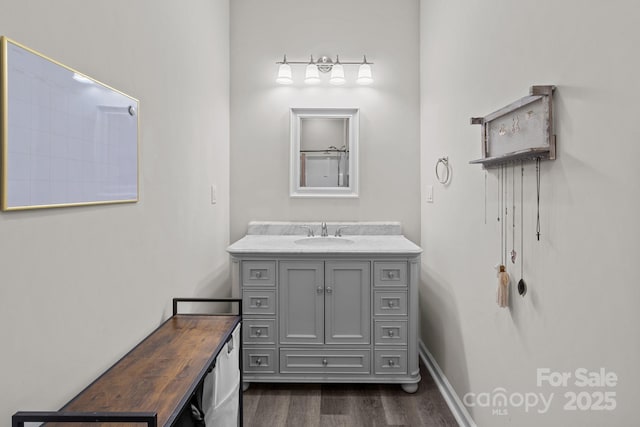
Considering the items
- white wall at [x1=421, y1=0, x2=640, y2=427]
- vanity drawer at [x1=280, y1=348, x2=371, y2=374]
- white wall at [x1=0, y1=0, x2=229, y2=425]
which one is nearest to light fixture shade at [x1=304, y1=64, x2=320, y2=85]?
white wall at [x1=0, y1=0, x2=229, y2=425]

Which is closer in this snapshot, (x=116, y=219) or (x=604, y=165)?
(x=604, y=165)

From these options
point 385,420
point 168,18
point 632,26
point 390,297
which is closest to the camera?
point 632,26

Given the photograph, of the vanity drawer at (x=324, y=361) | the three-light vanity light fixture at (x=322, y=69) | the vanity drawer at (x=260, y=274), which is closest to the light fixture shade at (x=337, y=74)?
the three-light vanity light fixture at (x=322, y=69)

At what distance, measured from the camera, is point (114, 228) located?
4.52 feet

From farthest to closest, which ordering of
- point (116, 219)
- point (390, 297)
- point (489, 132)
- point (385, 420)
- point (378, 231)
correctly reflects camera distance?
point (378, 231)
point (390, 297)
point (385, 420)
point (489, 132)
point (116, 219)

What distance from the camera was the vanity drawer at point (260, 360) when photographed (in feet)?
7.80

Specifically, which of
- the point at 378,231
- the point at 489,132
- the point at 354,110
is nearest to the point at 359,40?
the point at 354,110

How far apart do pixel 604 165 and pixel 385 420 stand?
168 centimetres

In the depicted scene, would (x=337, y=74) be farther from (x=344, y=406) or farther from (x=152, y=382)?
(x=152, y=382)

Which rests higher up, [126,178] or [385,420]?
[126,178]

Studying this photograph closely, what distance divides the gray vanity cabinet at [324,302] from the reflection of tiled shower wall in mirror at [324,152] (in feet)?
2.81

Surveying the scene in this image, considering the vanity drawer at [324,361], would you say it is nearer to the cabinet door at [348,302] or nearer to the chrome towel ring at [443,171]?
the cabinet door at [348,302]

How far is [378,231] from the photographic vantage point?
298 cm

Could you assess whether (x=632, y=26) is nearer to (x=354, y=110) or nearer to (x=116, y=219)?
(x=116, y=219)
